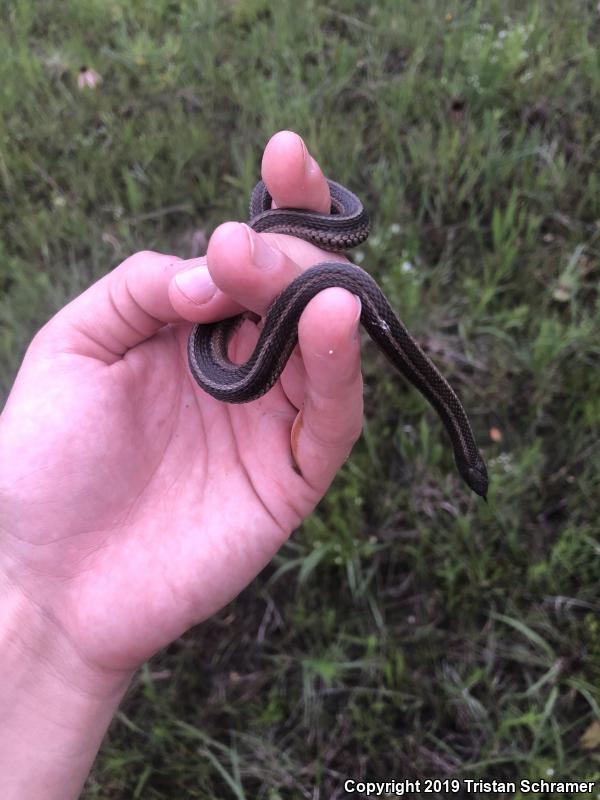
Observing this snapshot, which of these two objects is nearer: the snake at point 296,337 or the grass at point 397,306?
the snake at point 296,337

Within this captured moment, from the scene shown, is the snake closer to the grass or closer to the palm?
the palm

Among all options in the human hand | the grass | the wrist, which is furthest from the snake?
the wrist

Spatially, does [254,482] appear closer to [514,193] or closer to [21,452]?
[21,452]

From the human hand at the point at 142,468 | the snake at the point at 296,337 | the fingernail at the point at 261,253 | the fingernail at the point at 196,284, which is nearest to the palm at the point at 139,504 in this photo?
the human hand at the point at 142,468

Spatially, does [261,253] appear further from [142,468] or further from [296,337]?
[142,468]

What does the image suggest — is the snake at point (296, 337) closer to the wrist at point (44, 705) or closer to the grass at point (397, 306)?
the grass at point (397, 306)

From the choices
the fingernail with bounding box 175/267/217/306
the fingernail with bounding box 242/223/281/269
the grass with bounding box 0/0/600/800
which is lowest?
the grass with bounding box 0/0/600/800
